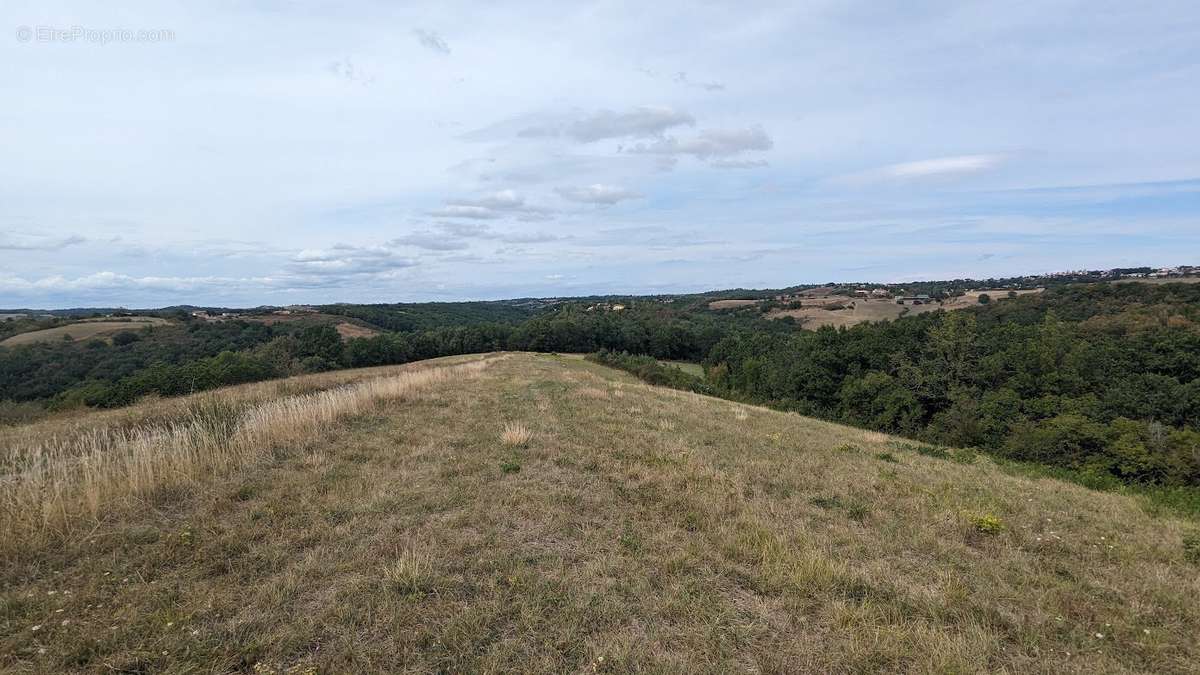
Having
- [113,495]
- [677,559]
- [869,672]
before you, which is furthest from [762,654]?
[113,495]

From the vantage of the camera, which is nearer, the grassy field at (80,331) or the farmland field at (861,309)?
the grassy field at (80,331)

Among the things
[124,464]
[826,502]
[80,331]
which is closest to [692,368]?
[826,502]

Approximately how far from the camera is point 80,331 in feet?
189

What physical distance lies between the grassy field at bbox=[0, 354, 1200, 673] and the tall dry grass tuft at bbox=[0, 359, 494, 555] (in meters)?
0.06

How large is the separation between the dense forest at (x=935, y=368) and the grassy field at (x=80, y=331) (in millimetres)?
3402

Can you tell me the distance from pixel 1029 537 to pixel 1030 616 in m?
2.73

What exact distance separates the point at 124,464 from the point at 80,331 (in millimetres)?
74043

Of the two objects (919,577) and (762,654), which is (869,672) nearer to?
(762,654)

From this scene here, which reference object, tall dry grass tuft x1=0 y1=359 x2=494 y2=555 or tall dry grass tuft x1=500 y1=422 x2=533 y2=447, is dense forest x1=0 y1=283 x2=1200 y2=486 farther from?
tall dry grass tuft x1=0 y1=359 x2=494 y2=555

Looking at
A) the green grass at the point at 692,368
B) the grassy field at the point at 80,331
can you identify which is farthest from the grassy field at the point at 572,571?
the grassy field at the point at 80,331

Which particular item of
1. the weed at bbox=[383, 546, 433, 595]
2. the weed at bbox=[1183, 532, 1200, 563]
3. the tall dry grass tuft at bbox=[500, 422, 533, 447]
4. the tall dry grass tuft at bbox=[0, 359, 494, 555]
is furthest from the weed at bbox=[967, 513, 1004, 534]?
the tall dry grass tuft at bbox=[0, 359, 494, 555]

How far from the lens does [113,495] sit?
623cm

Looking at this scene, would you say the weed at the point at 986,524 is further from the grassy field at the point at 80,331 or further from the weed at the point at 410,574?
the grassy field at the point at 80,331

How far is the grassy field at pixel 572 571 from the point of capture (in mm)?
3748
